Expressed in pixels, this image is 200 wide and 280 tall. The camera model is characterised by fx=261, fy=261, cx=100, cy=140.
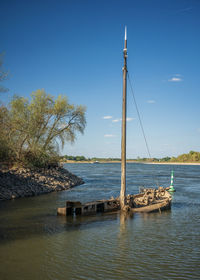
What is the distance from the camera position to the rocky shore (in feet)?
77.7

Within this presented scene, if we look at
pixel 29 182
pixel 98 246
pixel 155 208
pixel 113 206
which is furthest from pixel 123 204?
pixel 29 182

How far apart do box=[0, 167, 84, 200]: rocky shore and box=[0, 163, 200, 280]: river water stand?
20.3ft

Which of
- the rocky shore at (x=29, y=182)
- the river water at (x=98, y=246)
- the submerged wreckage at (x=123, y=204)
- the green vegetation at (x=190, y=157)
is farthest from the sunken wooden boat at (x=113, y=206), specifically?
the green vegetation at (x=190, y=157)

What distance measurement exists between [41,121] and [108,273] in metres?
27.5

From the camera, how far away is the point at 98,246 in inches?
429

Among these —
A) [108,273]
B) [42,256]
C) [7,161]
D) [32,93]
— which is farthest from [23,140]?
[108,273]

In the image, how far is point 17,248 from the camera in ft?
33.4

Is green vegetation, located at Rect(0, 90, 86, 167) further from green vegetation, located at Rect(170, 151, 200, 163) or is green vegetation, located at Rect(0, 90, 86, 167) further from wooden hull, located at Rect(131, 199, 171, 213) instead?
green vegetation, located at Rect(170, 151, 200, 163)

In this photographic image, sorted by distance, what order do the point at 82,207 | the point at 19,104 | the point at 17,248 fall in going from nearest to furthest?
1. the point at 17,248
2. the point at 82,207
3. the point at 19,104

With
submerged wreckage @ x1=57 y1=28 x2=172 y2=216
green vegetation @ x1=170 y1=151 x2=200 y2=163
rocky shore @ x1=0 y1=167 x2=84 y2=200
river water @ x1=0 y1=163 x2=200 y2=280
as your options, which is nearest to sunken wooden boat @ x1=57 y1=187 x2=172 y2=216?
submerged wreckage @ x1=57 y1=28 x2=172 y2=216

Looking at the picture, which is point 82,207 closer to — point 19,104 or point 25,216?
point 25,216

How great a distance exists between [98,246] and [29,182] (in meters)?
17.9

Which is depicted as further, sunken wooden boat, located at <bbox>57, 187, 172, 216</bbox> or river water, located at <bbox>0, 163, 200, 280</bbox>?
sunken wooden boat, located at <bbox>57, 187, 172, 216</bbox>

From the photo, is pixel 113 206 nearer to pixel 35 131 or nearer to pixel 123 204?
pixel 123 204
